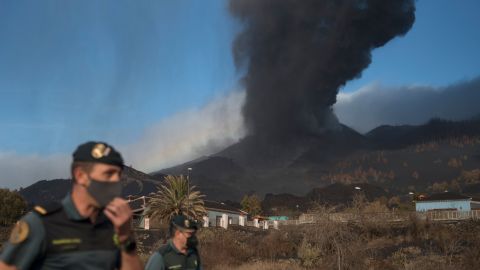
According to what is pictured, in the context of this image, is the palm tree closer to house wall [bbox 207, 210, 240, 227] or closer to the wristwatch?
house wall [bbox 207, 210, 240, 227]

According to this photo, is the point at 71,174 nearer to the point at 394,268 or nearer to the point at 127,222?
the point at 127,222

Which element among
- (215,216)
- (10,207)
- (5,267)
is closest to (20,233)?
(5,267)

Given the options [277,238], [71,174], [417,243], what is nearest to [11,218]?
[277,238]

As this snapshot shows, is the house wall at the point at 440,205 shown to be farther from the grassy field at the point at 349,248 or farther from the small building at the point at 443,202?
the grassy field at the point at 349,248

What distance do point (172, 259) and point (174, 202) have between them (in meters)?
38.2

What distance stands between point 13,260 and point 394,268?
19954mm

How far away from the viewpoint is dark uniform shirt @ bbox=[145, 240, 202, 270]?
15.5 feet

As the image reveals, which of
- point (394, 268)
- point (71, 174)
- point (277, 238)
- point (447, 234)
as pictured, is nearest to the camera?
point (71, 174)

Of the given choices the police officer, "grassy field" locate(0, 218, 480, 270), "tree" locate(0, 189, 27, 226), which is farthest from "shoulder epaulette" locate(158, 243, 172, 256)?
"tree" locate(0, 189, 27, 226)

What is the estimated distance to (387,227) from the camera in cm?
3966

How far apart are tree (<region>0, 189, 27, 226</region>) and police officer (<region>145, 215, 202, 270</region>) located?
4895 centimetres

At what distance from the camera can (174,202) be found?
4259 centimetres

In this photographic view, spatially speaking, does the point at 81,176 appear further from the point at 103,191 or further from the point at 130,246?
the point at 130,246

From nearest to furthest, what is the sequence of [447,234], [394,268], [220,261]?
[394,268] < [220,261] < [447,234]
